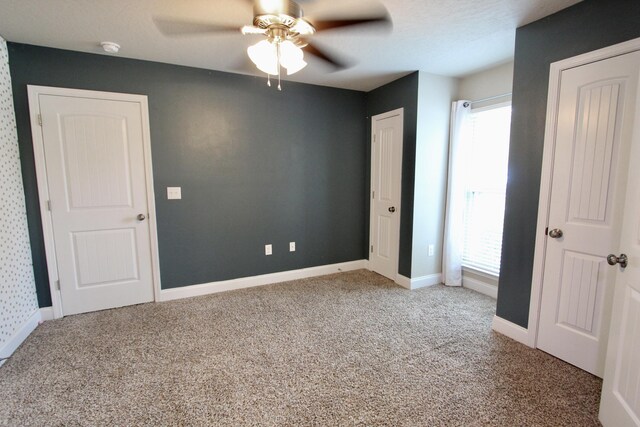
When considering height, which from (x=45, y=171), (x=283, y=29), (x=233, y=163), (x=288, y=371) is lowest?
(x=288, y=371)

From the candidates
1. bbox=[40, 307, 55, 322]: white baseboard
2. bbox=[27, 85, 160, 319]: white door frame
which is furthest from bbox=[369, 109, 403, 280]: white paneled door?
bbox=[40, 307, 55, 322]: white baseboard

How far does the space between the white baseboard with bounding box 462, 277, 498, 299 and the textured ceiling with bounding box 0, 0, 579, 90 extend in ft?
7.71

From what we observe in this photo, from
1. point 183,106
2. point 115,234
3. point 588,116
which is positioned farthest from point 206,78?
point 588,116

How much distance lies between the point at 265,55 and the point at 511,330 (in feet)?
9.12

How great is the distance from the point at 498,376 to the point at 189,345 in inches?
89.3

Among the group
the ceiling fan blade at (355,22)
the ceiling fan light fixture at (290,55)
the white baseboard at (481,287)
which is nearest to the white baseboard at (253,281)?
the white baseboard at (481,287)

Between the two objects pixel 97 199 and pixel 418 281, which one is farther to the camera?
pixel 418 281

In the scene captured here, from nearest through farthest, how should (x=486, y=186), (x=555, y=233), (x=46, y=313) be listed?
(x=555, y=233) < (x=46, y=313) < (x=486, y=186)

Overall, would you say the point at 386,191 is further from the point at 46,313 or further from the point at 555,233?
the point at 46,313

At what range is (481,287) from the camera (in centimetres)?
342

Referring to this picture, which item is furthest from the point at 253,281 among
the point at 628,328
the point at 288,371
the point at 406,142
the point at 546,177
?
the point at 628,328

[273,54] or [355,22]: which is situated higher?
[355,22]

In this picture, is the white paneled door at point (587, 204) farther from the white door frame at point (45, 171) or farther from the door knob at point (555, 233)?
the white door frame at point (45, 171)

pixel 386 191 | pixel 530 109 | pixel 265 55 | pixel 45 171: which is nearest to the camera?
pixel 265 55
